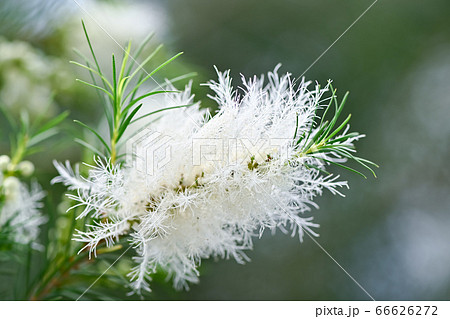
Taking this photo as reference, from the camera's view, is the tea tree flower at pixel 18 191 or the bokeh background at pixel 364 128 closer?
the tea tree flower at pixel 18 191

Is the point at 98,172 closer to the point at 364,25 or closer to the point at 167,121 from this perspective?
the point at 167,121

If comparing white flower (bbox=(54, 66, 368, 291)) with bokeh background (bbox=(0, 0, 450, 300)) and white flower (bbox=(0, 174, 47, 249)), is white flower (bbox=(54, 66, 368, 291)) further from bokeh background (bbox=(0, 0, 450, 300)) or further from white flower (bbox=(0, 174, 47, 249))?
bokeh background (bbox=(0, 0, 450, 300))

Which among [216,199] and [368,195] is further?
[368,195]

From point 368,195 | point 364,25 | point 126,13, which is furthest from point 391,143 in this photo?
point 126,13

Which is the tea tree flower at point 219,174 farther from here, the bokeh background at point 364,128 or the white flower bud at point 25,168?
the bokeh background at point 364,128
